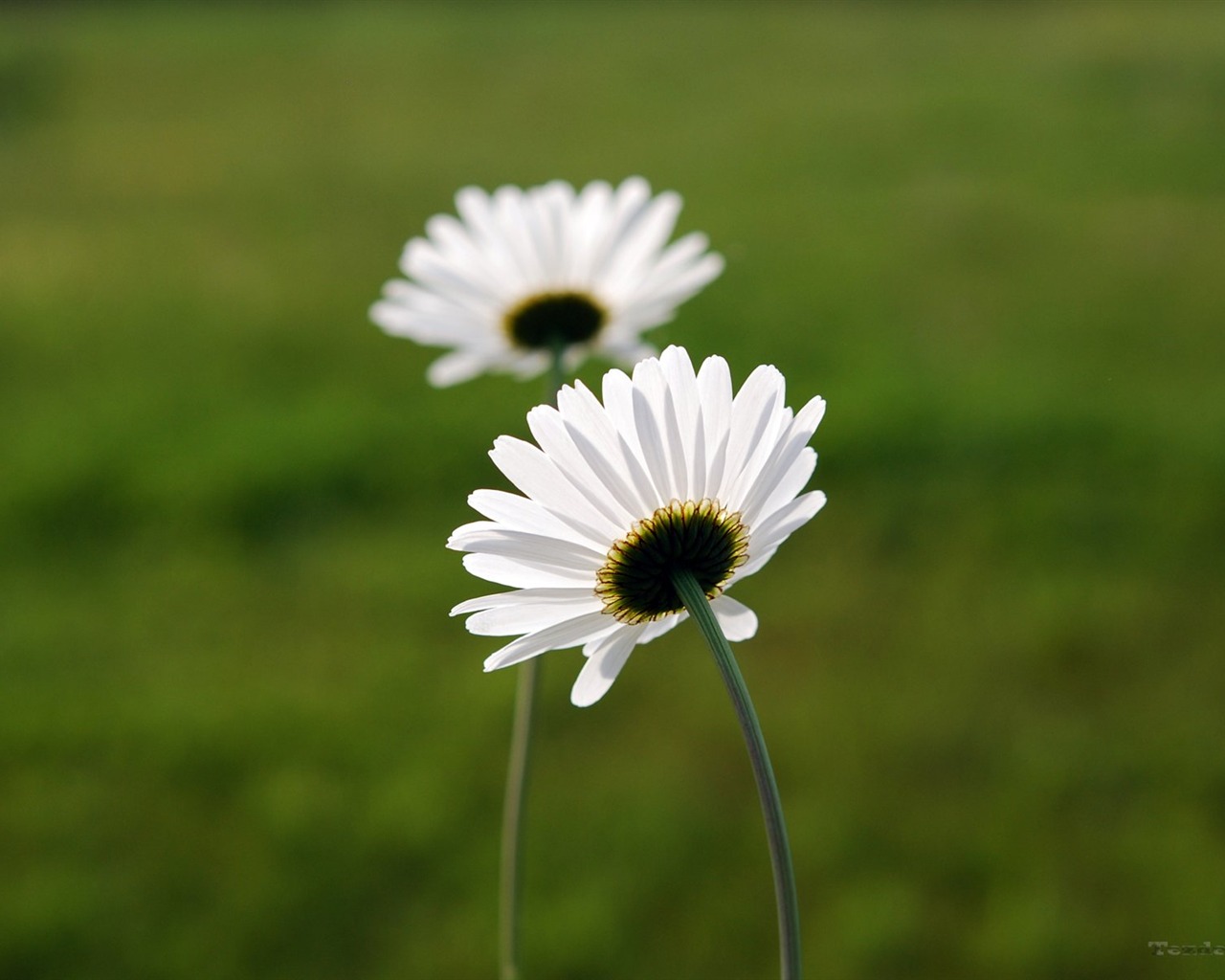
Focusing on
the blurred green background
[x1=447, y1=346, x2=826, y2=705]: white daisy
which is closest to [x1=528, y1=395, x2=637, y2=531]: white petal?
[x1=447, y1=346, x2=826, y2=705]: white daisy

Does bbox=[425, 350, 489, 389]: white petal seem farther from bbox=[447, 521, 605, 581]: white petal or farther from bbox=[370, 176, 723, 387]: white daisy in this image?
bbox=[447, 521, 605, 581]: white petal

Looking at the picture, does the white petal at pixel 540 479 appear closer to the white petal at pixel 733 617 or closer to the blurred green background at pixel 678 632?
the white petal at pixel 733 617

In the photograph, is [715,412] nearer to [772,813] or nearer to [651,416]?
[651,416]

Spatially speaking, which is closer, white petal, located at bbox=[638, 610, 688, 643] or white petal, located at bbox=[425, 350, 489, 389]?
white petal, located at bbox=[638, 610, 688, 643]

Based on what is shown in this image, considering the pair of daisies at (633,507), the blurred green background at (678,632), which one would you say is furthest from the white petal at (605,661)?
the blurred green background at (678,632)

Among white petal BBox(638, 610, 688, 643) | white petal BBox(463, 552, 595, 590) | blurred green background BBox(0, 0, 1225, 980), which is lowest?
white petal BBox(638, 610, 688, 643)

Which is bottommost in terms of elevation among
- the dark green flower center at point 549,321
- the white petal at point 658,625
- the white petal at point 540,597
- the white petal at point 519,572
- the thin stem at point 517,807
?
the thin stem at point 517,807
